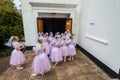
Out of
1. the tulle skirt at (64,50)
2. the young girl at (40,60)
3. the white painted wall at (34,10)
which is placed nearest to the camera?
the young girl at (40,60)

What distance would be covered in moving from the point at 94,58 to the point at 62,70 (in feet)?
5.26

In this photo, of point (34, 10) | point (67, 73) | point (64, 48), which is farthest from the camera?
point (34, 10)

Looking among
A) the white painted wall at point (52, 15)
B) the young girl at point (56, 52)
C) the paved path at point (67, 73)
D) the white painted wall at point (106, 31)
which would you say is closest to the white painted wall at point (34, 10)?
the white painted wall at point (52, 15)

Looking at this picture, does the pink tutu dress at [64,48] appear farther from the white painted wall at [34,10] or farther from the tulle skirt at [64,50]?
the white painted wall at [34,10]

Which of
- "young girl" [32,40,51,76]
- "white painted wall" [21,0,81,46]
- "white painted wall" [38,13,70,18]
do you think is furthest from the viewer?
"white painted wall" [38,13,70,18]

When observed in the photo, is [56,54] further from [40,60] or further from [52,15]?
[52,15]

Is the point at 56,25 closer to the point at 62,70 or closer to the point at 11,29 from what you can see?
the point at 11,29

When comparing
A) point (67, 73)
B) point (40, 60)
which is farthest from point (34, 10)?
point (67, 73)

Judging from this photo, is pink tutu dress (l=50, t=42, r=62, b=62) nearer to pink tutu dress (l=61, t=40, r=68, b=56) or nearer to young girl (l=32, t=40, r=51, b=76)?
pink tutu dress (l=61, t=40, r=68, b=56)

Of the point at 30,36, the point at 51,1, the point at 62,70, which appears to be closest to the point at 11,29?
the point at 30,36

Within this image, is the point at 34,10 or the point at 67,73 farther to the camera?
the point at 34,10

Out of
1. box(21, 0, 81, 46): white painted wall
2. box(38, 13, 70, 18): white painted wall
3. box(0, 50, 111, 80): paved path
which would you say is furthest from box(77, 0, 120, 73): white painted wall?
box(38, 13, 70, 18): white painted wall

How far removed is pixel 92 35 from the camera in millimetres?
5012

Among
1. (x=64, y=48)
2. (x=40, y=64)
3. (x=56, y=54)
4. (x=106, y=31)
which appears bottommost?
(x=40, y=64)
